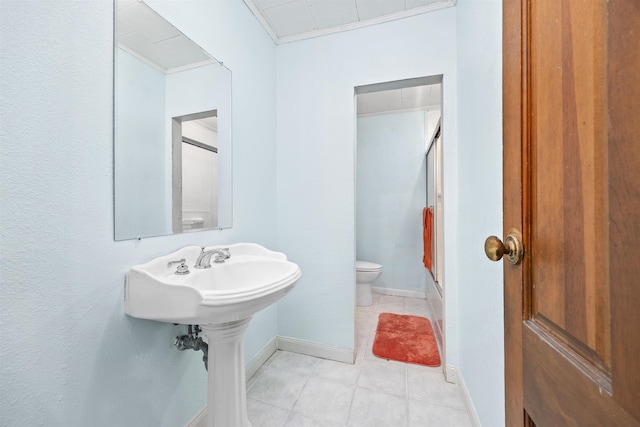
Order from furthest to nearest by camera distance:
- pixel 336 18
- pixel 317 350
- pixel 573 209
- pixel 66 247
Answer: pixel 317 350
pixel 336 18
pixel 66 247
pixel 573 209

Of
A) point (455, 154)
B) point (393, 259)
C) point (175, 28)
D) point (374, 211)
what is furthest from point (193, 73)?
point (393, 259)

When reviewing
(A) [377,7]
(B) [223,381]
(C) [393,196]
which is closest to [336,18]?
(A) [377,7]

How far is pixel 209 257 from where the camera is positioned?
1.08 metres

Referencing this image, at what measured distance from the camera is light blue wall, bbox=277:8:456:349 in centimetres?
163

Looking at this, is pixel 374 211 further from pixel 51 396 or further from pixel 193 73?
pixel 51 396

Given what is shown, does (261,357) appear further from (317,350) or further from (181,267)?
(181,267)

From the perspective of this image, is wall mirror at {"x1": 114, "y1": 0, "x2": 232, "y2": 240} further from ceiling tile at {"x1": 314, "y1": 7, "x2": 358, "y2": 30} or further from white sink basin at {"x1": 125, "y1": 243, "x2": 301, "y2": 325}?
ceiling tile at {"x1": 314, "y1": 7, "x2": 358, "y2": 30}

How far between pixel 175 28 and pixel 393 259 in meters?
2.79

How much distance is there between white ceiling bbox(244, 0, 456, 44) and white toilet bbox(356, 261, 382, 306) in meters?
2.04

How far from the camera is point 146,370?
3.07 feet

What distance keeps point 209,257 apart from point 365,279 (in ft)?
5.92

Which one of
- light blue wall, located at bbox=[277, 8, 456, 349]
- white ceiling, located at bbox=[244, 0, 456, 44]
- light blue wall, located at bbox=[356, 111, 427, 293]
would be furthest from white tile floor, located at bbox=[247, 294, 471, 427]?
white ceiling, located at bbox=[244, 0, 456, 44]

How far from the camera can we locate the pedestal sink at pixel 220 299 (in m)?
0.76

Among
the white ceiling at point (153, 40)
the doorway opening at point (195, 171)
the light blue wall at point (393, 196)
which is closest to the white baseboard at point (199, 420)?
the doorway opening at point (195, 171)
